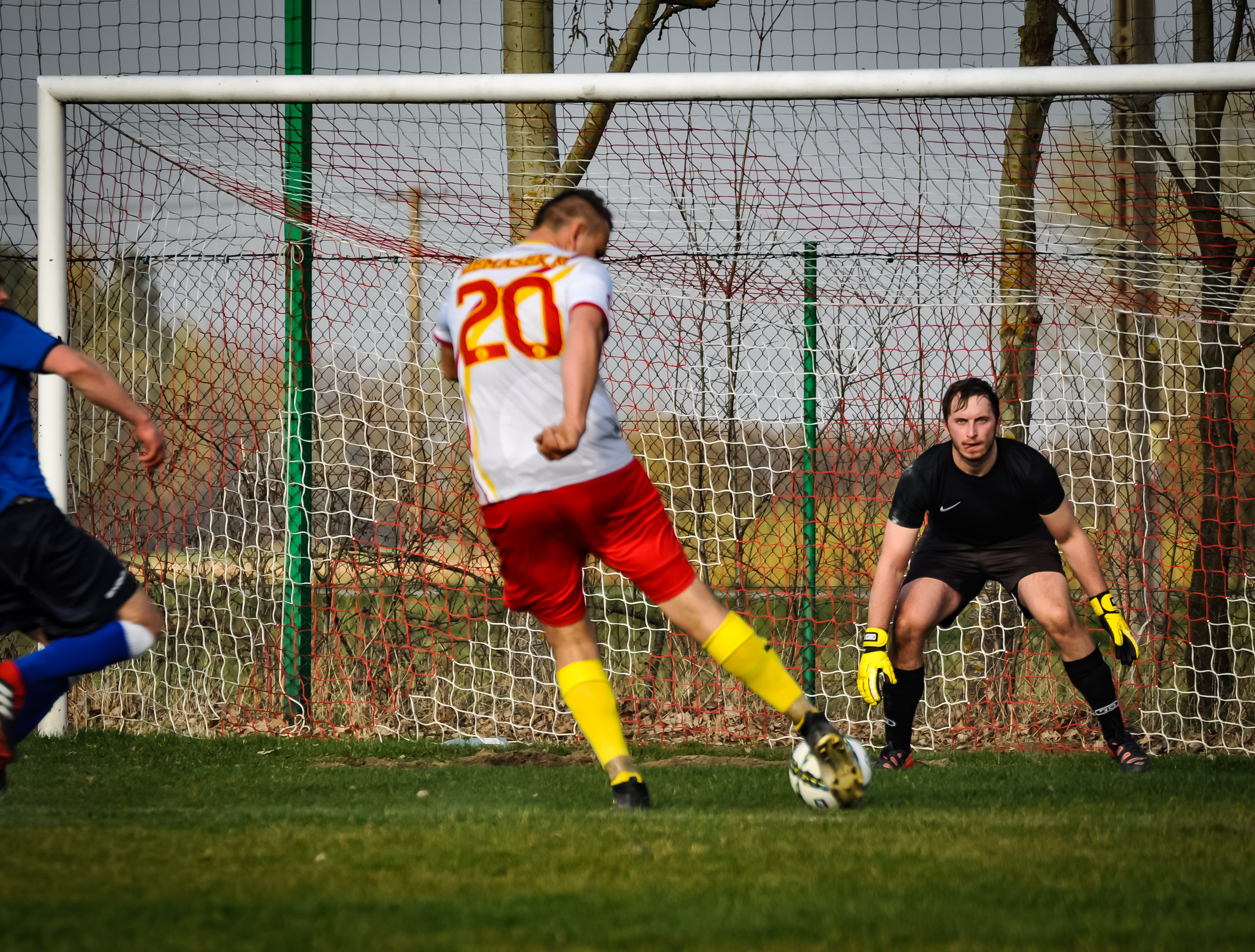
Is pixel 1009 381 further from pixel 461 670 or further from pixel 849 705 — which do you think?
pixel 461 670

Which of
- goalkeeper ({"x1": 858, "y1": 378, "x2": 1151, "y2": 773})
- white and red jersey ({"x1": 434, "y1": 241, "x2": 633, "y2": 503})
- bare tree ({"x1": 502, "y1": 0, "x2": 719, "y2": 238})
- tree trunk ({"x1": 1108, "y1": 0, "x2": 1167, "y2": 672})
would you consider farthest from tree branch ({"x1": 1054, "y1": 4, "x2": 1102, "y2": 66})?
white and red jersey ({"x1": 434, "y1": 241, "x2": 633, "y2": 503})

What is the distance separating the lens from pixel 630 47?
30.6ft

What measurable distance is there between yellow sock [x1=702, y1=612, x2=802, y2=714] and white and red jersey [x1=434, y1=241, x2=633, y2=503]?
0.63 meters

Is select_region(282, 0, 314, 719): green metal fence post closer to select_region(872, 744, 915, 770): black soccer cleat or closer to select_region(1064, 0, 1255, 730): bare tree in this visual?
select_region(872, 744, 915, 770): black soccer cleat

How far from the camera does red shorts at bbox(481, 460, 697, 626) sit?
4.03 meters

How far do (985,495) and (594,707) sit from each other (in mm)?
2131

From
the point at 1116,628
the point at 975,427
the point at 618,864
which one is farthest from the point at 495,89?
the point at 618,864

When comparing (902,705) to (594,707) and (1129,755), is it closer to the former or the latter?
(1129,755)

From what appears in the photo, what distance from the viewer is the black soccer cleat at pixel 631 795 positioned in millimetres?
4180

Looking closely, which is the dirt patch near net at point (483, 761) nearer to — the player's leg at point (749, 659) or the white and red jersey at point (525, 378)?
the player's leg at point (749, 659)

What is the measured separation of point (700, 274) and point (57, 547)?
390 centimetres

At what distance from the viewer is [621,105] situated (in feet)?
21.2

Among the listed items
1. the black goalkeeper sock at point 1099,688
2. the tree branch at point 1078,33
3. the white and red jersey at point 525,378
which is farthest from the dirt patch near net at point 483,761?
the tree branch at point 1078,33

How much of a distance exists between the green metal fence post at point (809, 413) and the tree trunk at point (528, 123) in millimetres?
1426
